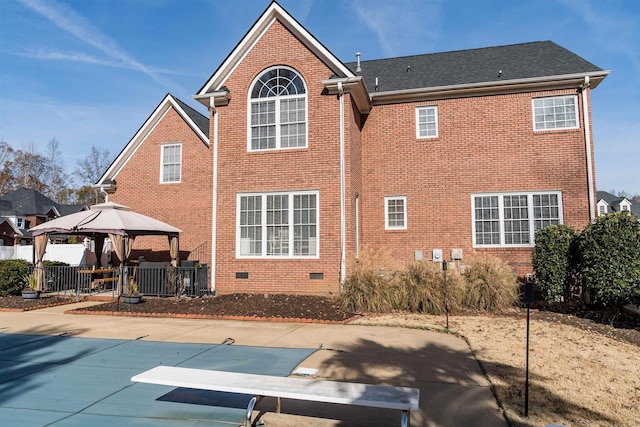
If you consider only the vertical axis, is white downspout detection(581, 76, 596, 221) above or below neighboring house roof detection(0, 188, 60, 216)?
below

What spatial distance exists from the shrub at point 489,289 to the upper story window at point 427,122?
575 cm

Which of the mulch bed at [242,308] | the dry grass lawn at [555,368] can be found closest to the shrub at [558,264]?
the dry grass lawn at [555,368]

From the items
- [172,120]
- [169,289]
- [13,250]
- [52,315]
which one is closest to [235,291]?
[169,289]

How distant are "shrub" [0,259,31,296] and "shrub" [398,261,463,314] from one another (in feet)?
42.3

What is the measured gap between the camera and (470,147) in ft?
47.3

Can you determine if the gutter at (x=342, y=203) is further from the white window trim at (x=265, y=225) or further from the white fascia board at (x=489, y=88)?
the white fascia board at (x=489, y=88)

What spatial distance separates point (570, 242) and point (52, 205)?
5317 centimetres

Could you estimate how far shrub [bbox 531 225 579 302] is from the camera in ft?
34.5

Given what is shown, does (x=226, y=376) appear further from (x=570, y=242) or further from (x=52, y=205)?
(x=52, y=205)

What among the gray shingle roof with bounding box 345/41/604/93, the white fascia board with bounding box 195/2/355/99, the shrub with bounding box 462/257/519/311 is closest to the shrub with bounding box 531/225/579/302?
the shrub with bounding box 462/257/519/311

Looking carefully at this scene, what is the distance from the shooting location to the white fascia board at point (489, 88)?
13.5 m

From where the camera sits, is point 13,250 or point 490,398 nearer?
point 490,398

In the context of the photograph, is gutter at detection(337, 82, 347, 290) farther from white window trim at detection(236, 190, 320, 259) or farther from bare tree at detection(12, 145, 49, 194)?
bare tree at detection(12, 145, 49, 194)

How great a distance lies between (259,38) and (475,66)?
796 centimetres
